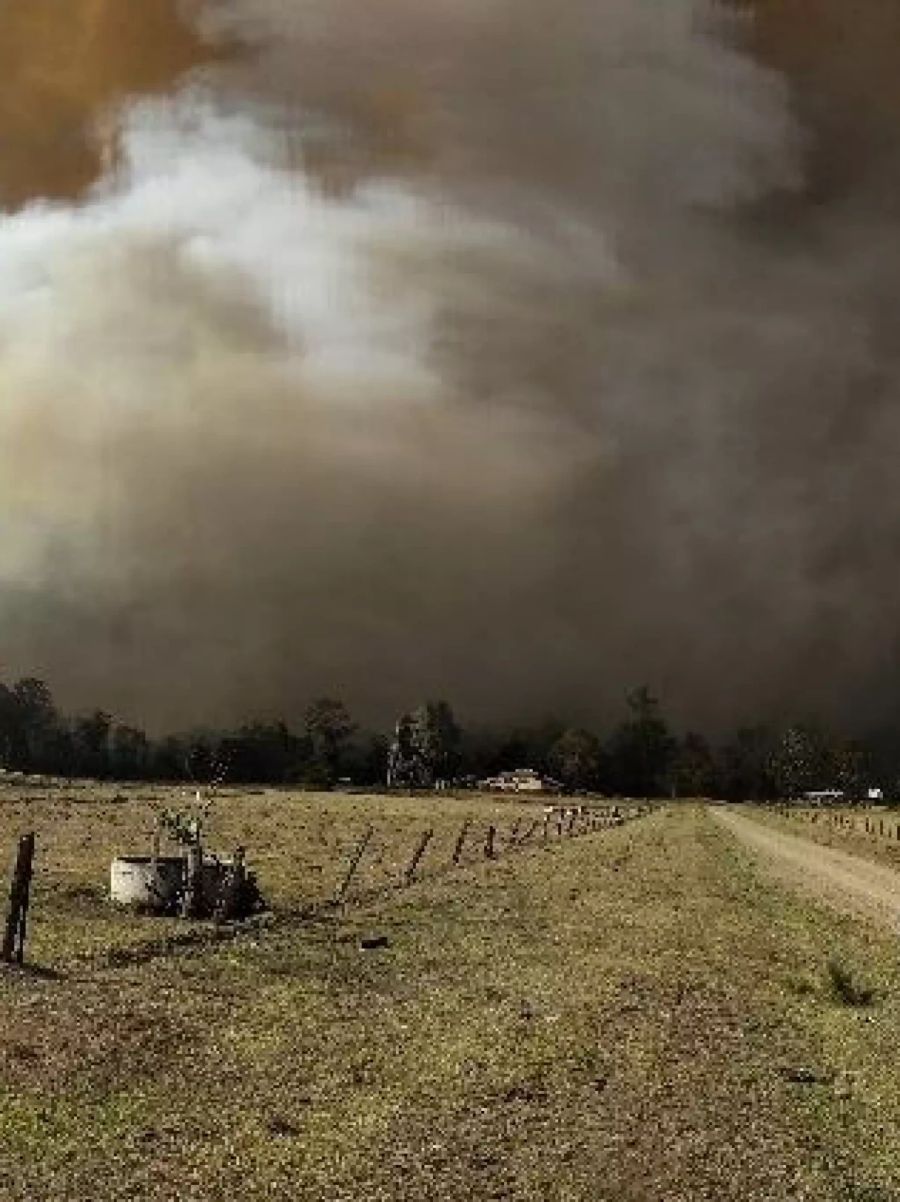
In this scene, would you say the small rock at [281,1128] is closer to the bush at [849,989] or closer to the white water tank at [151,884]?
the bush at [849,989]

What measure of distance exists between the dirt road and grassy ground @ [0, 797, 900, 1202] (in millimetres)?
18556

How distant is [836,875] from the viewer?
69.9 metres

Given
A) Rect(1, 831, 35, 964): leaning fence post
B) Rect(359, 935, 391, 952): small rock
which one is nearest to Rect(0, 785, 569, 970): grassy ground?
Rect(1, 831, 35, 964): leaning fence post

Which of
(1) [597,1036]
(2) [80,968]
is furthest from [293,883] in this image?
(1) [597,1036]

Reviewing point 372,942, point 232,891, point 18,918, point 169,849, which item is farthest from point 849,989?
point 169,849

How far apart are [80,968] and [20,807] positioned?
7911 centimetres

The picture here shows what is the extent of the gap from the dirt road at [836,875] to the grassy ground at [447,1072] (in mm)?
18556

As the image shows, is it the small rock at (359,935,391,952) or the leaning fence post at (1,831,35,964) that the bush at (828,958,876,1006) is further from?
the leaning fence post at (1,831,35,964)

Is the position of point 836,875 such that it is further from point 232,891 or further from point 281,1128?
point 281,1128

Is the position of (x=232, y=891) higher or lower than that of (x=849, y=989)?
higher

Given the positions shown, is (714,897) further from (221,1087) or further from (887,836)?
(887,836)

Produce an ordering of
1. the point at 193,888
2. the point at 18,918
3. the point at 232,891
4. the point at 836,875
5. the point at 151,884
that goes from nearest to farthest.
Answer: the point at 18,918 < the point at 232,891 < the point at 193,888 < the point at 151,884 < the point at 836,875

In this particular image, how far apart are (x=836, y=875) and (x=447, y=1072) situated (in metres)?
54.3

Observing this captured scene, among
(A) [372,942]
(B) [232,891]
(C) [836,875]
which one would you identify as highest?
(B) [232,891]
